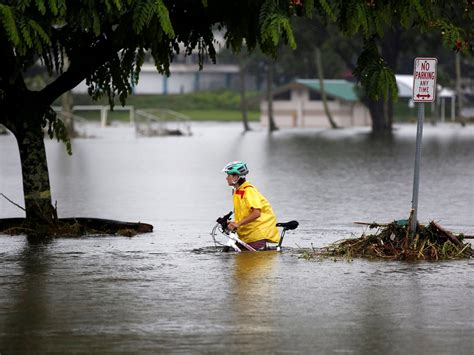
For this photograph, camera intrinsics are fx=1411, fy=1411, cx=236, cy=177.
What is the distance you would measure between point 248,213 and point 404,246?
1.70m

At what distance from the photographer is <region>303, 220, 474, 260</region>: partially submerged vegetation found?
1488cm

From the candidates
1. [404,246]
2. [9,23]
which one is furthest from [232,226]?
[9,23]

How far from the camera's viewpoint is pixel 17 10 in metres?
14.4

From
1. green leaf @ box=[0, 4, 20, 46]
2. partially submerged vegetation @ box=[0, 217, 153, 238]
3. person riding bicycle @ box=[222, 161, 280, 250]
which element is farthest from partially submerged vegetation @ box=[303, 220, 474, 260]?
partially submerged vegetation @ box=[0, 217, 153, 238]

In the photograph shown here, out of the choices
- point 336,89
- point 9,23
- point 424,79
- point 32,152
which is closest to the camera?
point 9,23

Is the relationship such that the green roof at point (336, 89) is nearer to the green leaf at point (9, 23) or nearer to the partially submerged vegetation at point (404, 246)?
the partially submerged vegetation at point (404, 246)

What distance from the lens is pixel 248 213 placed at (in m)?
15.1

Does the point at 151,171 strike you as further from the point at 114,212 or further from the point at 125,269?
the point at 125,269

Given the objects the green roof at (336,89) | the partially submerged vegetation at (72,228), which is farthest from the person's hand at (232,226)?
the green roof at (336,89)

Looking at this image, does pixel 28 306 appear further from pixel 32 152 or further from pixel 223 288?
pixel 32 152

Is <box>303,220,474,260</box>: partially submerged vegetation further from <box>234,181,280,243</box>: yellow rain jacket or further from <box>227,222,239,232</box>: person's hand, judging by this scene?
<box>227,222,239,232</box>: person's hand

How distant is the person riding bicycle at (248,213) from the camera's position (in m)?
15.0

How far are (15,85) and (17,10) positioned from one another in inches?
164

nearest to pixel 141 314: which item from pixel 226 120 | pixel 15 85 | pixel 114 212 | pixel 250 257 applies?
pixel 250 257
